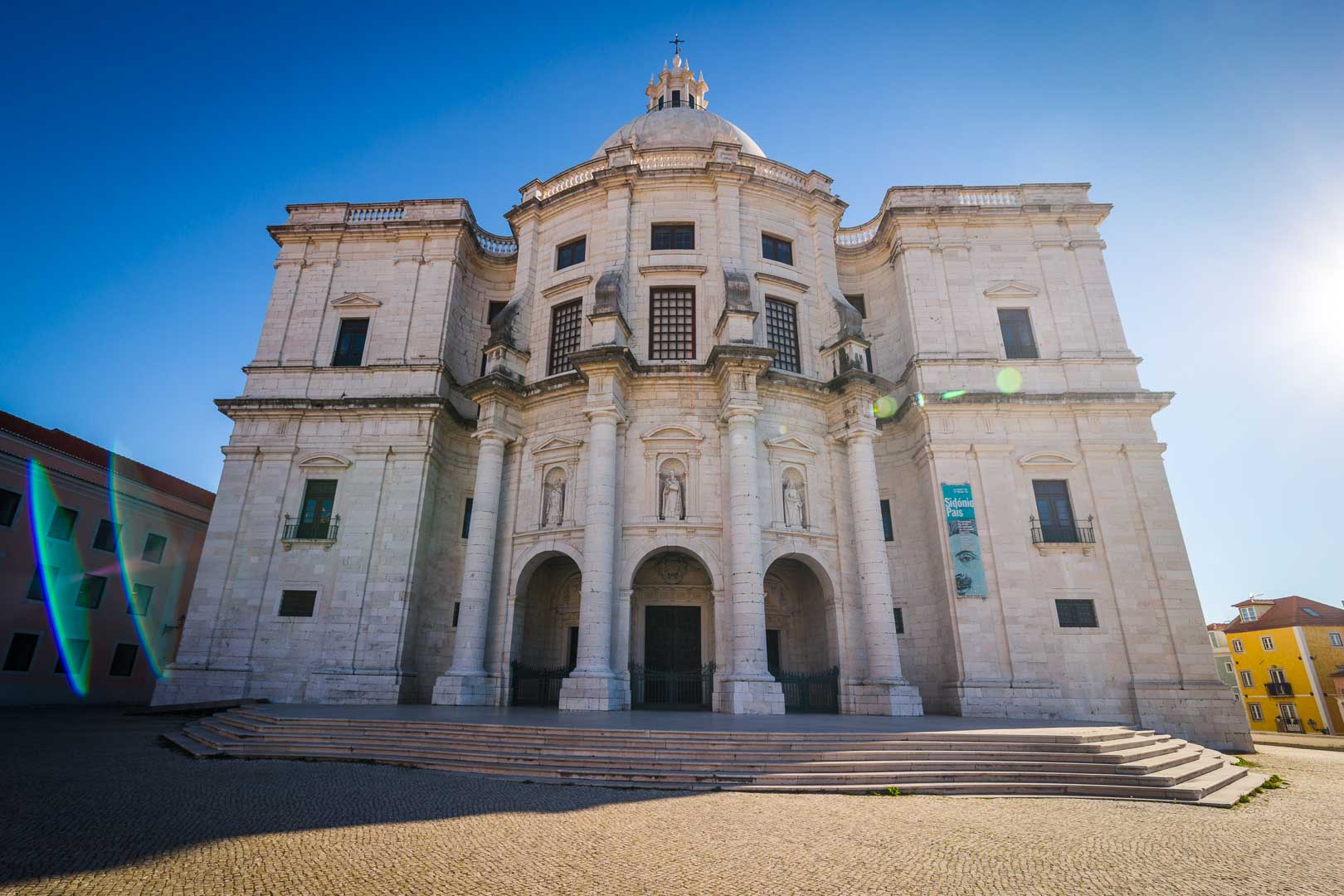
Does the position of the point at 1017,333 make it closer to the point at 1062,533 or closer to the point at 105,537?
the point at 1062,533

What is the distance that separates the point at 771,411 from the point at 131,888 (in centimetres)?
1790

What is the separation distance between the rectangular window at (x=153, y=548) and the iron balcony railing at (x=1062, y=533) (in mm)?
38524

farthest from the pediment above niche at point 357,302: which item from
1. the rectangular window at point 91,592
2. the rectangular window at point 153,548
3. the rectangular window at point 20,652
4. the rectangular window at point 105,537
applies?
the rectangular window at point 20,652

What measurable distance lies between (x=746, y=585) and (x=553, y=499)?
7.13m

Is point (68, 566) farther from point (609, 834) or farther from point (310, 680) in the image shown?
point (609, 834)

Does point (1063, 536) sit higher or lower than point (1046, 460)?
lower

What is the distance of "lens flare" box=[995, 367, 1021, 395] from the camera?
72.8ft

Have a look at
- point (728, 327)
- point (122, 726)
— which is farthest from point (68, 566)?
point (728, 327)

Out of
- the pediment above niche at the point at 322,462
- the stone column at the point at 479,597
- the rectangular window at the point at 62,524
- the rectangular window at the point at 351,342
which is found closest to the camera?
the stone column at the point at 479,597

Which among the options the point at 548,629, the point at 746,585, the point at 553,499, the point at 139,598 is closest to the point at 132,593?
the point at 139,598

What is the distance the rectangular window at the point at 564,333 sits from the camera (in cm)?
2231

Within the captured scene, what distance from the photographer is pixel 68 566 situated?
85.1 feet

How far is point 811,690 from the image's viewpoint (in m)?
20.8

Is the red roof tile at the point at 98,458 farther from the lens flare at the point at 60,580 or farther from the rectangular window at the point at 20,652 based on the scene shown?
the rectangular window at the point at 20,652
